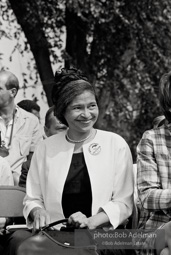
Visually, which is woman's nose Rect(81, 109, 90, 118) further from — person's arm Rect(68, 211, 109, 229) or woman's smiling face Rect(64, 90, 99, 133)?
person's arm Rect(68, 211, 109, 229)

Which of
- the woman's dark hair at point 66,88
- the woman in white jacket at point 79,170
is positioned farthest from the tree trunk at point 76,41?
the woman in white jacket at point 79,170

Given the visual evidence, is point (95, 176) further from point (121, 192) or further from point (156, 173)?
point (156, 173)

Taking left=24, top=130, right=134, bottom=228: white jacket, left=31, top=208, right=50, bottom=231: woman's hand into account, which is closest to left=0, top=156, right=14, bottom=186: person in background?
left=24, top=130, right=134, bottom=228: white jacket

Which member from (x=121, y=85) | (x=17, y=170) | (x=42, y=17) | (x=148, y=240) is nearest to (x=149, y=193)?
(x=148, y=240)

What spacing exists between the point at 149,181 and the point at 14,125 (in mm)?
3682

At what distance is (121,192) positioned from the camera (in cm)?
536

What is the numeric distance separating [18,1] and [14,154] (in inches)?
140

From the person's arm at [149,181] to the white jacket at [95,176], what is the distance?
1.14ft

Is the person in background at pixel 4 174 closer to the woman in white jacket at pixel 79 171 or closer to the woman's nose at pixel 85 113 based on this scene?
the woman in white jacket at pixel 79 171

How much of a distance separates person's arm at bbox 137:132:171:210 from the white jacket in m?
0.35

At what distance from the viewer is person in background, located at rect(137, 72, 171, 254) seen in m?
4.87

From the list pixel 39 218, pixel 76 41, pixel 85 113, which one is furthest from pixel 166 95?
pixel 76 41

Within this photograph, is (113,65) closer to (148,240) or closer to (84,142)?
(84,142)

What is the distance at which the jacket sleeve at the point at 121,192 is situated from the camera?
5.24m
